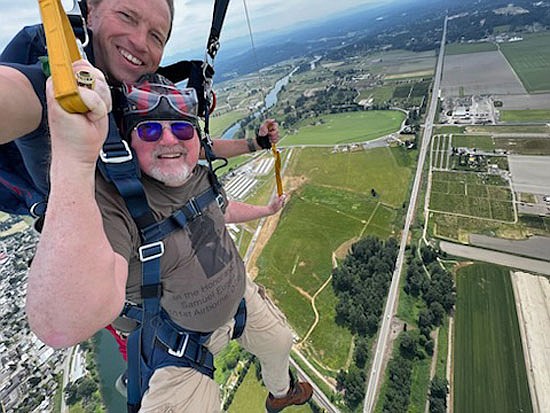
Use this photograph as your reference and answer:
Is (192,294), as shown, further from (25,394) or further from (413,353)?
(25,394)

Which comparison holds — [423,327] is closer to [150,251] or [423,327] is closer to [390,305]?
[390,305]

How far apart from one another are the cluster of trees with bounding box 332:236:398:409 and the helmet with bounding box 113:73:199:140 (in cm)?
893

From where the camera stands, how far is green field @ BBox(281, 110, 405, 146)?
75.7ft

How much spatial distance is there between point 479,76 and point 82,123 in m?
37.0

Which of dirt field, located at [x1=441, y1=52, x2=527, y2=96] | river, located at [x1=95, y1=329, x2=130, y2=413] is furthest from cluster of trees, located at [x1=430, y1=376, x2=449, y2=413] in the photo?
dirt field, located at [x1=441, y1=52, x2=527, y2=96]

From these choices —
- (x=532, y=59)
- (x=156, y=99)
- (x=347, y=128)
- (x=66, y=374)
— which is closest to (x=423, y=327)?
(x=156, y=99)

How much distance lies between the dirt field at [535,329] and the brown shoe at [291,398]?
8883mm

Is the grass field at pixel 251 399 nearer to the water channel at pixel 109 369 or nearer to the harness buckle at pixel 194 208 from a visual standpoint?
the water channel at pixel 109 369

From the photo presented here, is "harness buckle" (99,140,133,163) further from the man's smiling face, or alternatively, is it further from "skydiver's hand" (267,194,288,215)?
"skydiver's hand" (267,194,288,215)

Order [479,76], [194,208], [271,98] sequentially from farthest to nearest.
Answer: [271,98]
[479,76]
[194,208]

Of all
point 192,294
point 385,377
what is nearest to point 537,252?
point 385,377

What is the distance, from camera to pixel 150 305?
1.08 metres

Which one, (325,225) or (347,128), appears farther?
(347,128)

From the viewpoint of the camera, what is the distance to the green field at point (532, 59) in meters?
26.2
